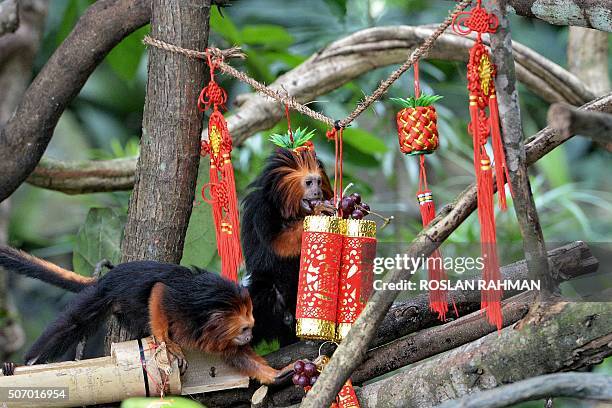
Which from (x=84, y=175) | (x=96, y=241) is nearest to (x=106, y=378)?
(x=96, y=241)

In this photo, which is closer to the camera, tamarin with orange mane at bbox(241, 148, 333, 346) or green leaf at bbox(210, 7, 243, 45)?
tamarin with orange mane at bbox(241, 148, 333, 346)

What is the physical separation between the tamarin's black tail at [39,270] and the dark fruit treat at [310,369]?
826 millimetres

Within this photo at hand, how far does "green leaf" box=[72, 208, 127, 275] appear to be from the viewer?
3.83 m

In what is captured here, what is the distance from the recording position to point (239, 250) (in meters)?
2.75

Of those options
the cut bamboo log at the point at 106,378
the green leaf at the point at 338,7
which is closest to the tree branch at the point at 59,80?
the cut bamboo log at the point at 106,378

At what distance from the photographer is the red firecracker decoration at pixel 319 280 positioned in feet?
7.81

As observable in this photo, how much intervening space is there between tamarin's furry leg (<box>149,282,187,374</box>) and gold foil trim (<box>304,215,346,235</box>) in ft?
1.51

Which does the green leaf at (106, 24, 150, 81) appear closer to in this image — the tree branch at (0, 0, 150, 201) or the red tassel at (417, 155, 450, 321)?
the tree branch at (0, 0, 150, 201)

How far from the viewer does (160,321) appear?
2.49 meters

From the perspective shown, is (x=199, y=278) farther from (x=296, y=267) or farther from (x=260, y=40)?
(x=260, y=40)

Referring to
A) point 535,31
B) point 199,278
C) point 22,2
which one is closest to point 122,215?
point 22,2

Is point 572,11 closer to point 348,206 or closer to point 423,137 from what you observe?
point 423,137

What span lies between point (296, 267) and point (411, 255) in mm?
852

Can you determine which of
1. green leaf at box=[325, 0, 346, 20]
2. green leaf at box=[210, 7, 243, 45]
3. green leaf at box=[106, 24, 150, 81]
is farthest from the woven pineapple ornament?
→ green leaf at box=[325, 0, 346, 20]
